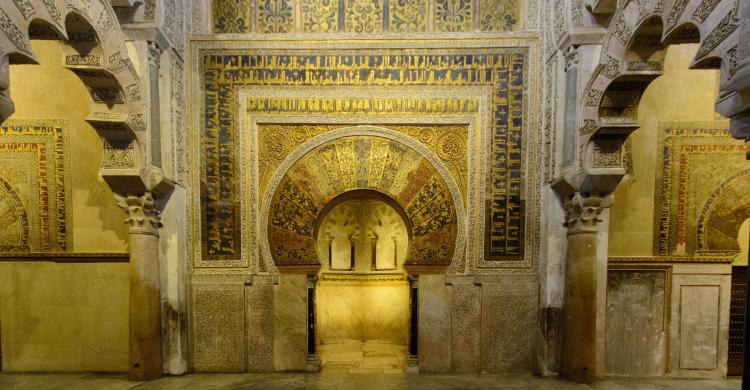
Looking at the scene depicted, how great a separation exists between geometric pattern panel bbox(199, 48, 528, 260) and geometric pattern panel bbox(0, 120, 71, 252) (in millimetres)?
1650

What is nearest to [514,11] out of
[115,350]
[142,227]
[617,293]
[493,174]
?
[493,174]

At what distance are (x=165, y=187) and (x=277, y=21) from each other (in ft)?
7.66

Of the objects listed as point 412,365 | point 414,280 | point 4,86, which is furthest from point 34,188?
point 412,365

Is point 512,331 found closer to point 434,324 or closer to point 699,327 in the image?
point 434,324

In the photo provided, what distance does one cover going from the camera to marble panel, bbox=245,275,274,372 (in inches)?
176

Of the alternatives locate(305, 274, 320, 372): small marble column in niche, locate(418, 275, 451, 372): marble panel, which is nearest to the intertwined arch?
locate(418, 275, 451, 372): marble panel

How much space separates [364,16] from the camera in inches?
181

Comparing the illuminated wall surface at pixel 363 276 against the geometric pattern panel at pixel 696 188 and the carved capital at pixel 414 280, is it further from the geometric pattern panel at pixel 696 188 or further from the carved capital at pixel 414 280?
the geometric pattern panel at pixel 696 188

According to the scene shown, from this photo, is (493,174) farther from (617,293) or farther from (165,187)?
(165,187)

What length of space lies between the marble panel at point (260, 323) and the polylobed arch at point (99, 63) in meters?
1.60

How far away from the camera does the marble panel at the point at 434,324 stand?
4492mm

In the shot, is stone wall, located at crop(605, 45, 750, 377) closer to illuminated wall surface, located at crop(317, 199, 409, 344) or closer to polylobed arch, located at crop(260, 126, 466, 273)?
polylobed arch, located at crop(260, 126, 466, 273)

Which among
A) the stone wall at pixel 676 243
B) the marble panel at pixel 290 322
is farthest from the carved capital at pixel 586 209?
the marble panel at pixel 290 322

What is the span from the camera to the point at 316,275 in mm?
4605
